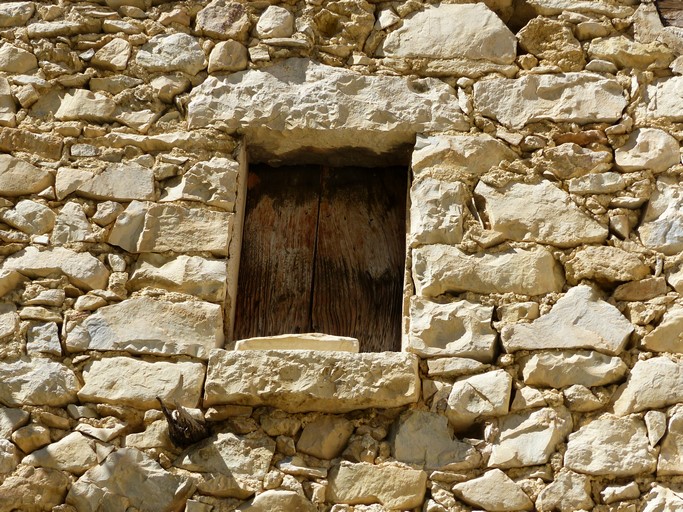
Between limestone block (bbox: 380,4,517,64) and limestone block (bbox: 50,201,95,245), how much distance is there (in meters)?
1.31

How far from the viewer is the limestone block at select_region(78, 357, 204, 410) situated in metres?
3.66

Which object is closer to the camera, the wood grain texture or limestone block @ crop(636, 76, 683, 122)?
limestone block @ crop(636, 76, 683, 122)

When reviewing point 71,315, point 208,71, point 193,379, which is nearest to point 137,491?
point 193,379

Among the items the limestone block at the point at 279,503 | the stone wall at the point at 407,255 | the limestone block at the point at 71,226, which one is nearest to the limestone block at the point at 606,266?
the stone wall at the point at 407,255

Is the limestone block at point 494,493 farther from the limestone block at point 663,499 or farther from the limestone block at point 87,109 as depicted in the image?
the limestone block at point 87,109

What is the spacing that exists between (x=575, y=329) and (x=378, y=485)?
Result: 87cm

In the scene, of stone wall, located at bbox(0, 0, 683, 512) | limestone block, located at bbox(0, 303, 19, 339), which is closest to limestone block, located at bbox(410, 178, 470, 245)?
stone wall, located at bbox(0, 0, 683, 512)

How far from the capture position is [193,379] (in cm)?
369

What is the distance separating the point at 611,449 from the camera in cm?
355

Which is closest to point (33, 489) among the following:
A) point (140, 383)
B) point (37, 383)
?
point (37, 383)

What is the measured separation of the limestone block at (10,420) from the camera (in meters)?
3.61

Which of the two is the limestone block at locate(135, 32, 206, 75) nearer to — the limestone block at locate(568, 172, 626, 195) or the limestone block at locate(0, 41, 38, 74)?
the limestone block at locate(0, 41, 38, 74)

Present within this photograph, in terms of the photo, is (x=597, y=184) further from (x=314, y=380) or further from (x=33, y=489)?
(x=33, y=489)

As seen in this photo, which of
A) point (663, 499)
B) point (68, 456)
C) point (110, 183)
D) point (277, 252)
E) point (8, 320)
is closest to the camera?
point (663, 499)
